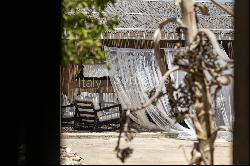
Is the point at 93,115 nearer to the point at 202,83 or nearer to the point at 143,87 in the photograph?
the point at 143,87

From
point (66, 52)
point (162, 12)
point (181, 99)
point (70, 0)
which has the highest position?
point (162, 12)

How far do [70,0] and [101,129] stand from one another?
4.40 meters

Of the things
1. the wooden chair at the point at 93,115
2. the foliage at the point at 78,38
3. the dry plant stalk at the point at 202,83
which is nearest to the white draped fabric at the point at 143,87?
the wooden chair at the point at 93,115

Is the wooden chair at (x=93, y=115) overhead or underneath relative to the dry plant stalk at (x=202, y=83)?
underneath

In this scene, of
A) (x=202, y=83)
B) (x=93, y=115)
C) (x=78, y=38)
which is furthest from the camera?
(x=93, y=115)

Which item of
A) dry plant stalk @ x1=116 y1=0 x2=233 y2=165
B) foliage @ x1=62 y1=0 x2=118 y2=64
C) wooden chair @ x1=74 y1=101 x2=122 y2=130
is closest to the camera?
dry plant stalk @ x1=116 y1=0 x2=233 y2=165

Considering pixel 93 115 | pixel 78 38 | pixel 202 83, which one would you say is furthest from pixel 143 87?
pixel 202 83

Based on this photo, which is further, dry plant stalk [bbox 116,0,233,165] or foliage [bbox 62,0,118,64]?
foliage [bbox 62,0,118,64]

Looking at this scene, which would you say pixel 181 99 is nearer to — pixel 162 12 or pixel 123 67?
pixel 123 67

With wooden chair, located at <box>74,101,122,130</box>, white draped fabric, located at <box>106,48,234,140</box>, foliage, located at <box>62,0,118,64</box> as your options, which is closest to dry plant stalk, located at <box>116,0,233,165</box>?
foliage, located at <box>62,0,118,64</box>

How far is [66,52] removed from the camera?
10.0 ft

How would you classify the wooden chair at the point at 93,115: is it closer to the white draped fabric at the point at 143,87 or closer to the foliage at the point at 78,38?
the white draped fabric at the point at 143,87

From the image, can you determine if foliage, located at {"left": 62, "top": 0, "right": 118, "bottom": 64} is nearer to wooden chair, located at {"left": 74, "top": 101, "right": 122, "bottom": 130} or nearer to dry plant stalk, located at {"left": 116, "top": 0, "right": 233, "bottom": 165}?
dry plant stalk, located at {"left": 116, "top": 0, "right": 233, "bottom": 165}
